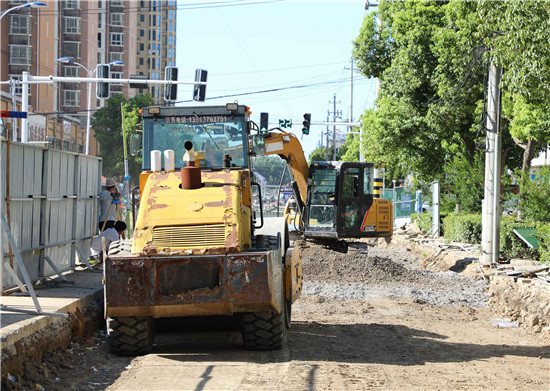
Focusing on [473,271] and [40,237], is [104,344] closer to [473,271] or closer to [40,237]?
[40,237]

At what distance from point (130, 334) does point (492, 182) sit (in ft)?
40.3

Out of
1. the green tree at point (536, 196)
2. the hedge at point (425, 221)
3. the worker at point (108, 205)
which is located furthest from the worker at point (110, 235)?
the hedge at point (425, 221)

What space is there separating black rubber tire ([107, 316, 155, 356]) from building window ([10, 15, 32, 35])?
6571 centimetres

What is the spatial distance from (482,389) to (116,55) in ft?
376

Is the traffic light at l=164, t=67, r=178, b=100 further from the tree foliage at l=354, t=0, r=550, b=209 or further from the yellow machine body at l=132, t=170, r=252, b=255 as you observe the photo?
the yellow machine body at l=132, t=170, r=252, b=255

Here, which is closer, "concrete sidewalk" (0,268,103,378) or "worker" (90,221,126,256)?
"concrete sidewalk" (0,268,103,378)

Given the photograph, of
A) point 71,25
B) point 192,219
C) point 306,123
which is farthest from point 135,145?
point 71,25

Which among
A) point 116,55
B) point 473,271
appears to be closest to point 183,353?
point 473,271

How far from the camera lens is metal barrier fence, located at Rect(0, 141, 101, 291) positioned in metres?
11.5

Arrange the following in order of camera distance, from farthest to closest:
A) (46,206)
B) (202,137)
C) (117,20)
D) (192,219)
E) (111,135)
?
(117,20)
(111,135)
(46,206)
(202,137)
(192,219)

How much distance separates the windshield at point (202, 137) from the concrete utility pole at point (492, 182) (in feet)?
32.8

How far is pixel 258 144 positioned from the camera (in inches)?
436

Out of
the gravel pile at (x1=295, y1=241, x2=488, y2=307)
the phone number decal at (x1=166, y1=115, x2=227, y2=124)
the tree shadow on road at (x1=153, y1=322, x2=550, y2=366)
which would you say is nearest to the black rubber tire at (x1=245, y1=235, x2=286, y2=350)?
the tree shadow on road at (x1=153, y1=322, x2=550, y2=366)

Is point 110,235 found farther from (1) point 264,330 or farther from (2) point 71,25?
(2) point 71,25
